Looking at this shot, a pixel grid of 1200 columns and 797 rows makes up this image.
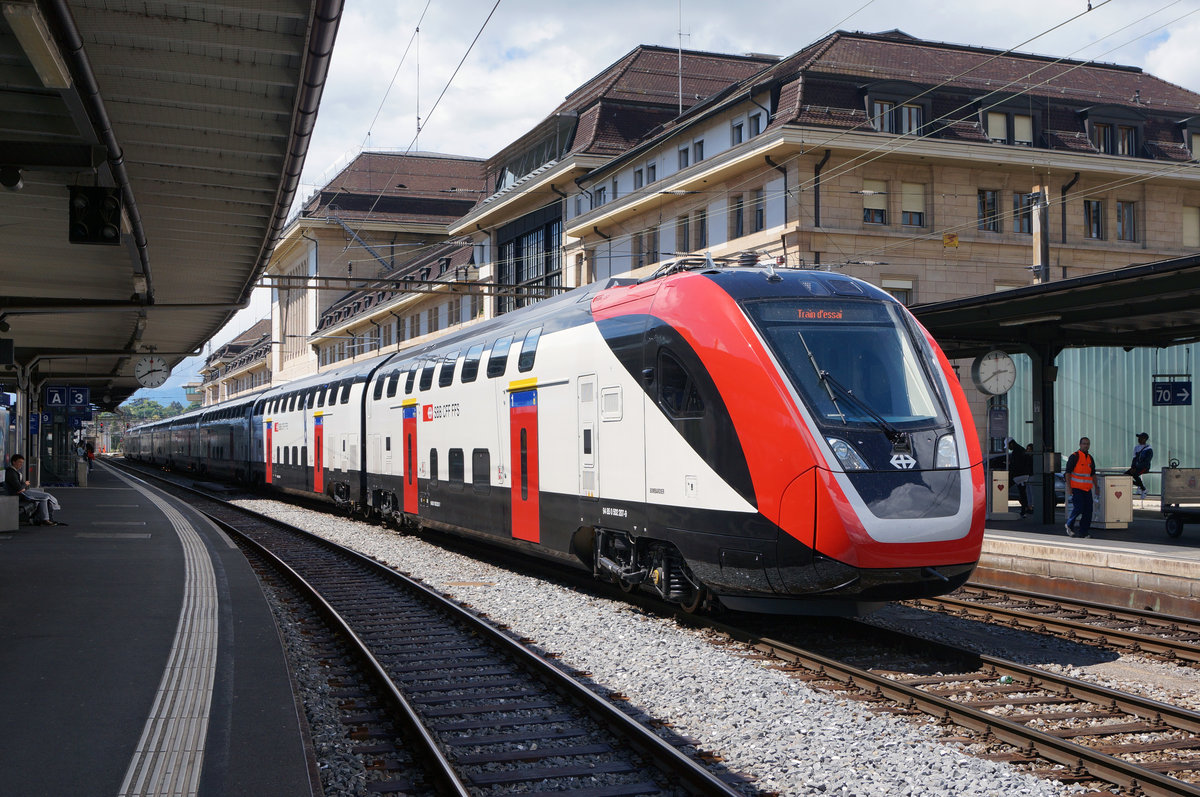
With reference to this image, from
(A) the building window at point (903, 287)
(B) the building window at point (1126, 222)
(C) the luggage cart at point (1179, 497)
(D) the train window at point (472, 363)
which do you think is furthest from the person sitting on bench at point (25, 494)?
(B) the building window at point (1126, 222)

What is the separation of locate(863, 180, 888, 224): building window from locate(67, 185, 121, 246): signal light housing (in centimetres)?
2668

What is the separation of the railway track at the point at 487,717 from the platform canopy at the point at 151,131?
480 cm

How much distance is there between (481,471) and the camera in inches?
616

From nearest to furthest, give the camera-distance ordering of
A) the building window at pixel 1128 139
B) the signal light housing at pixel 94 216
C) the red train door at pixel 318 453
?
the signal light housing at pixel 94 216 → the red train door at pixel 318 453 → the building window at pixel 1128 139

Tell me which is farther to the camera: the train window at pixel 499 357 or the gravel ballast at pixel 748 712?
the train window at pixel 499 357

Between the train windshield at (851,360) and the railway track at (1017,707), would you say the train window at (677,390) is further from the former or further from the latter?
the railway track at (1017,707)

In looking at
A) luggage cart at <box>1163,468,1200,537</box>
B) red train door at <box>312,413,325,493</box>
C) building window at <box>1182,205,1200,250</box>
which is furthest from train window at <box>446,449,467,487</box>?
building window at <box>1182,205,1200,250</box>

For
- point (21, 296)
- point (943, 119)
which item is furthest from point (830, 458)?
point (943, 119)

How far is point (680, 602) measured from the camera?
10.9 meters

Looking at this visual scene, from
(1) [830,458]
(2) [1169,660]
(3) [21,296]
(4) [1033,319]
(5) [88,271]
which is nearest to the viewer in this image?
(1) [830,458]

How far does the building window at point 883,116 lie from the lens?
113ft

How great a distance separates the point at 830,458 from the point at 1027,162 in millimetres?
30523

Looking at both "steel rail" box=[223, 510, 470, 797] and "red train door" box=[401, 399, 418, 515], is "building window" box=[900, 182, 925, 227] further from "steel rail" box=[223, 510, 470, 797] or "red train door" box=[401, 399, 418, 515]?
"steel rail" box=[223, 510, 470, 797]

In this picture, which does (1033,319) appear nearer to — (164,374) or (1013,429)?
(1013,429)
